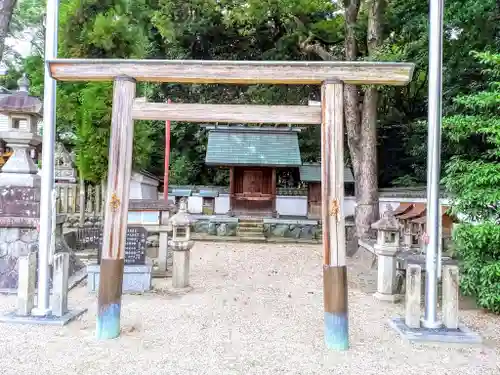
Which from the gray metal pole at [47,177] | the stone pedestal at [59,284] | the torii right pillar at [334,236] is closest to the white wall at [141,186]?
the gray metal pole at [47,177]

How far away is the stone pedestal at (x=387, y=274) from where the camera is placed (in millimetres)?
6324

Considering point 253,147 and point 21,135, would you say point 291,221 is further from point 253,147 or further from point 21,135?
point 21,135

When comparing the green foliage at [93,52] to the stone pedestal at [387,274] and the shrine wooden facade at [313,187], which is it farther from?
the shrine wooden facade at [313,187]

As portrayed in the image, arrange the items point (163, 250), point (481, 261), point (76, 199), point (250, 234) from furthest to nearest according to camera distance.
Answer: point (250, 234), point (76, 199), point (163, 250), point (481, 261)

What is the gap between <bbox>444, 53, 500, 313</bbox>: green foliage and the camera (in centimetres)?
507

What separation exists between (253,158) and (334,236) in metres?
11.7

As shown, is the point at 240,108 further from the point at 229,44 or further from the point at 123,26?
the point at 229,44

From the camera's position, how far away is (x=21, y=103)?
5.94 meters

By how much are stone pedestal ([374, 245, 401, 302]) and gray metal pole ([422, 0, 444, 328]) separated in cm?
174

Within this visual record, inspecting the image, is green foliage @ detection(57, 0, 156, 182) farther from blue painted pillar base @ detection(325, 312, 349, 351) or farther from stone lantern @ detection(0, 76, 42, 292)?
blue painted pillar base @ detection(325, 312, 349, 351)

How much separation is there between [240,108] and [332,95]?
40.3 inches

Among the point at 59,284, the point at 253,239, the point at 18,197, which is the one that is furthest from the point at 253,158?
the point at 59,284

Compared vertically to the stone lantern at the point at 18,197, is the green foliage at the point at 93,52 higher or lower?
higher

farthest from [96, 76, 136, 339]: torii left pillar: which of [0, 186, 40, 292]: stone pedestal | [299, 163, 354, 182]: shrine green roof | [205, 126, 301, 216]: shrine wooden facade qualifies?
[299, 163, 354, 182]: shrine green roof
